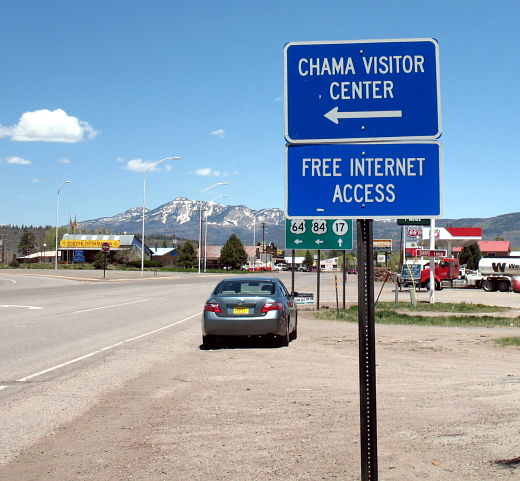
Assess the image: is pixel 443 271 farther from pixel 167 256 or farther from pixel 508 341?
pixel 167 256

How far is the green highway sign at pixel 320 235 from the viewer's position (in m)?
24.4

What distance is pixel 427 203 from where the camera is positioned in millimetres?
4113

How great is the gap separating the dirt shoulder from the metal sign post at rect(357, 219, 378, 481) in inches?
60.6

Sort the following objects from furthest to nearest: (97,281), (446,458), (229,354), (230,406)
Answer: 1. (97,281)
2. (229,354)
3. (230,406)
4. (446,458)

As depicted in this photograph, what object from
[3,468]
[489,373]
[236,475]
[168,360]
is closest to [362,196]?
[236,475]

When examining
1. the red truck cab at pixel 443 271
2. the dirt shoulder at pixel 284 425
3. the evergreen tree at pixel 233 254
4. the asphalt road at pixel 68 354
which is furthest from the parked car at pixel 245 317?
the evergreen tree at pixel 233 254

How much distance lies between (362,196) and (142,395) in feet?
18.4

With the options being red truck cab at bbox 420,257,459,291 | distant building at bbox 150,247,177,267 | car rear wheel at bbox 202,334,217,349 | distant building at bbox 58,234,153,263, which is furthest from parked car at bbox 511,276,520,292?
distant building at bbox 150,247,177,267

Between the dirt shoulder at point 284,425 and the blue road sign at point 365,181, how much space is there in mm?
2302

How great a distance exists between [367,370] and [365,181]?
3.62ft

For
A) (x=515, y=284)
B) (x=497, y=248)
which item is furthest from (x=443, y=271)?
(x=497, y=248)

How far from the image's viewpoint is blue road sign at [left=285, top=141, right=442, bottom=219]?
412 centimetres

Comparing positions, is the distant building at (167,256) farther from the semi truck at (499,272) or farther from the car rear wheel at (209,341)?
the car rear wheel at (209,341)

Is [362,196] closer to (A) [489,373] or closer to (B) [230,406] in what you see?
(B) [230,406]
